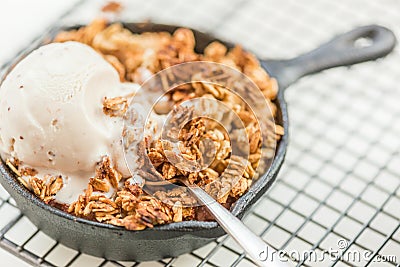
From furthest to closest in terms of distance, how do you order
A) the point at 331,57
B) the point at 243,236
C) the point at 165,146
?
1. the point at 331,57
2. the point at 165,146
3. the point at 243,236

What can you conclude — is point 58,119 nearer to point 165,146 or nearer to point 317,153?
point 165,146

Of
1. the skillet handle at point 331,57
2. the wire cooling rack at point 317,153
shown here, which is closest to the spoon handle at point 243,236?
the wire cooling rack at point 317,153

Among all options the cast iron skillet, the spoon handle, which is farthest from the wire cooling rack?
the spoon handle

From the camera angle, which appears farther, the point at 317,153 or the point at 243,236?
the point at 317,153

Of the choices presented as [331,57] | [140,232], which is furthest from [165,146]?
[331,57]

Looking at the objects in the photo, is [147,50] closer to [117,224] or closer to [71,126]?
[71,126]

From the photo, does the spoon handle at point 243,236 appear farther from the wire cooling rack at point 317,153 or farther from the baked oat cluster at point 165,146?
the wire cooling rack at point 317,153

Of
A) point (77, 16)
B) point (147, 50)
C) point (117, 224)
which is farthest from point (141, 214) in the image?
point (77, 16)
